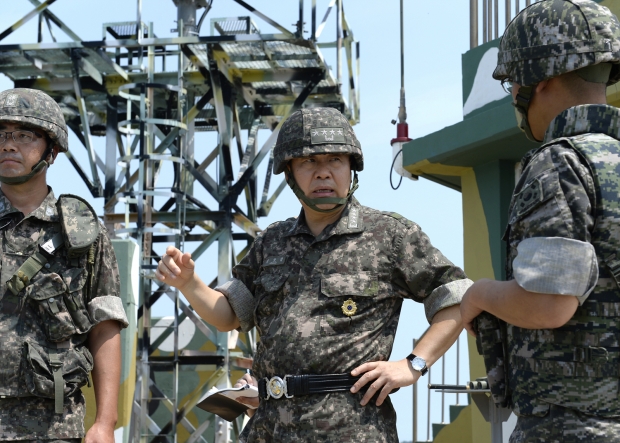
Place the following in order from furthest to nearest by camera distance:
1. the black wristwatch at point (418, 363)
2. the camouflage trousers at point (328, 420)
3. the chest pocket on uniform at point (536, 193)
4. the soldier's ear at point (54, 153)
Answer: the soldier's ear at point (54, 153) < the black wristwatch at point (418, 363) < the camouflage trousers at point (328, 420) < the chest pocket on uniform at point (536, 193)

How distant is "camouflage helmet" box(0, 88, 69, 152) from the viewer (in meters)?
4.68

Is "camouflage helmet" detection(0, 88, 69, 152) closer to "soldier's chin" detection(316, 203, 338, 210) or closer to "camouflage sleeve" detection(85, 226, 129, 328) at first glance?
"camouflage sleeve" detection(85, 226, 129, 328)

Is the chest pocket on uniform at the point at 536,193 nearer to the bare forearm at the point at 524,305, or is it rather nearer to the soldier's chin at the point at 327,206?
the bare forearm at the point at 524,305

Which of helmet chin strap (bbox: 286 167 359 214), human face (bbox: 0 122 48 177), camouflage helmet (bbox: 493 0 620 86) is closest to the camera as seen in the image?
camouflage helmet (bbox: 493 0 620 86)

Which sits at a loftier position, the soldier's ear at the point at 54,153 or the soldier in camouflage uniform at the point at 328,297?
the soldier's ear at the point at 54,153

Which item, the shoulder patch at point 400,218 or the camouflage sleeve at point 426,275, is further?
the shoulder patch at point 400,218

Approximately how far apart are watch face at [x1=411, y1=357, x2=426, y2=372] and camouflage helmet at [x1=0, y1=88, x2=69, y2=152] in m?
2.03

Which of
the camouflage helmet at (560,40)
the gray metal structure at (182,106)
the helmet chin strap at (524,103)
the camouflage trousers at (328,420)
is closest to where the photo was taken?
the camouflage helmet at (560,40)

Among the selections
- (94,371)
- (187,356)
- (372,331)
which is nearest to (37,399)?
(94,371)

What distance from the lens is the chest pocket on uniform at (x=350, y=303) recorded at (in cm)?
429

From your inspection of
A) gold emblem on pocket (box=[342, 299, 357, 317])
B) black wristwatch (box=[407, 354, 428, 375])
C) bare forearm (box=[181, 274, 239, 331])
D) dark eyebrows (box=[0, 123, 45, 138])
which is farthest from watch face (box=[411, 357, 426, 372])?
dark eyebrows (box=[0, 123, 45, 138])

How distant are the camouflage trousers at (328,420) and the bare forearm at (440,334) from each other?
288mm

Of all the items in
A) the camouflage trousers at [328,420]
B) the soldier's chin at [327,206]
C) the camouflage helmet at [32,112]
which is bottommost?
the camouflage trousers at [328,420]

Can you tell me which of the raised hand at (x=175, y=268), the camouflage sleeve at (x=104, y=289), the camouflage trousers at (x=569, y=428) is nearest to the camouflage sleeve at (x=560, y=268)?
the camouflage trousers at (x=569, y=428)
